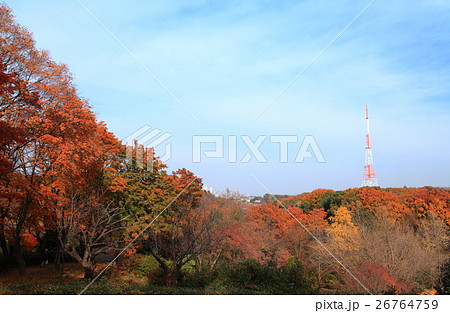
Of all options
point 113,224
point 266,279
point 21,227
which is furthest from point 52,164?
point 266,279

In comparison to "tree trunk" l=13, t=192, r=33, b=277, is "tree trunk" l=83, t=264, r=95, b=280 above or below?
below

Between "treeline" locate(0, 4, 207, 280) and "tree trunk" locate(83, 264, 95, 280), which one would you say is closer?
"treeline" locate(0, 4, 207, 280)

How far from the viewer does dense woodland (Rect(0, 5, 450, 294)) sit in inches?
388

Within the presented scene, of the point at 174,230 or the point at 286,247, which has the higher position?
the point at 174,230

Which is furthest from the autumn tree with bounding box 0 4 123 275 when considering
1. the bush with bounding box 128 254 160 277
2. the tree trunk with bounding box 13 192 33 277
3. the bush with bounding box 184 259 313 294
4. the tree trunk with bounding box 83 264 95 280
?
the bush with bounding box 184 259 313 294

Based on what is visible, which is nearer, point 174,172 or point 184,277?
point 184,277

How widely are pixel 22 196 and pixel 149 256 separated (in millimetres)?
7927

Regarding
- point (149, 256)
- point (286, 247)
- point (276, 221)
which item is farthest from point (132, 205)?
point (276, 221)

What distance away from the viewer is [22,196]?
1195cm

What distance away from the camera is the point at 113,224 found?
51.8 feet

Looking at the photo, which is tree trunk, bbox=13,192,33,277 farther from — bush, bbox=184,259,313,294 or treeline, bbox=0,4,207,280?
bush, bbox=184,259,313,294

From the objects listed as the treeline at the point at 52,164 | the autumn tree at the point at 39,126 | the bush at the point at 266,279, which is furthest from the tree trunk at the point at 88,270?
the bush at the point at 266,279

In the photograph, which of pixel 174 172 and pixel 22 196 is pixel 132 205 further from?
pixel 22 196

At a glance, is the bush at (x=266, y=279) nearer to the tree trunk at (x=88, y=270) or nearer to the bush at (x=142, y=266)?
the tree trunk at (x=88, y=270)
